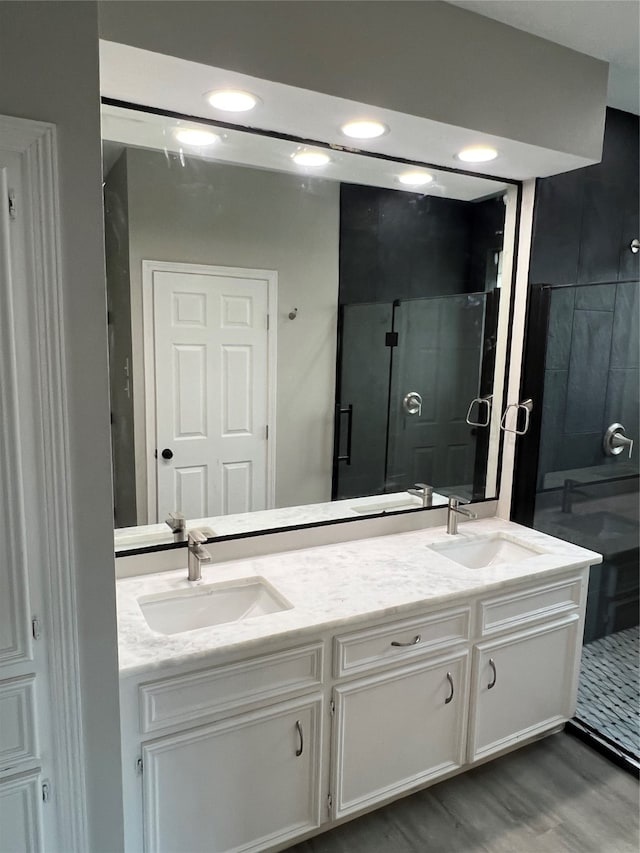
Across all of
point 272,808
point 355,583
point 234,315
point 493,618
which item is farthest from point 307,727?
point 234,315

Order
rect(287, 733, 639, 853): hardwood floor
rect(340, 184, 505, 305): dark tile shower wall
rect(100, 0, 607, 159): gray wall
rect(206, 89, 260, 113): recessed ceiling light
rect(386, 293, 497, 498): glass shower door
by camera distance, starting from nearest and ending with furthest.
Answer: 1. rect(100, 0, 607, 159): gray wall
2. rect(206, 89, 260, 113): recessed ceiling light
3. rect(287, 733, 639, 853): hardwood floor
4. rect(340, 184, 505, 305): dark tile shower wall
5. rect(386, 293, 497, 498): glass shower door

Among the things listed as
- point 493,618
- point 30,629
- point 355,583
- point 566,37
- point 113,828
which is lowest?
point 113,828

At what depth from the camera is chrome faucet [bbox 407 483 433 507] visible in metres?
2.60

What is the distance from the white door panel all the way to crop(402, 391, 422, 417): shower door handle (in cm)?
73

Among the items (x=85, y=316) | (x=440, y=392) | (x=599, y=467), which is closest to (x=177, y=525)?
(x=85, y=316)

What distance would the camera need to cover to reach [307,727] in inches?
67.1

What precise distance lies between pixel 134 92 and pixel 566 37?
145 centimetres

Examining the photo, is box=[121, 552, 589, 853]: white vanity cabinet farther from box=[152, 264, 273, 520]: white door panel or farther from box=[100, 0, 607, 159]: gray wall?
box=[100, 0, 607, 159]: gray wall

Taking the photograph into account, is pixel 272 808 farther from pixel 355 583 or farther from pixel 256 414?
pixel 256 414

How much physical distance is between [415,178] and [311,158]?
0.50 meters

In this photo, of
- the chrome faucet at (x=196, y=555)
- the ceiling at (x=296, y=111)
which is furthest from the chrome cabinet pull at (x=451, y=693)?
the ceiling at (x=296, y=111)

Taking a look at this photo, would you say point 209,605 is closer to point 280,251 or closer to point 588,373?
point 280,251

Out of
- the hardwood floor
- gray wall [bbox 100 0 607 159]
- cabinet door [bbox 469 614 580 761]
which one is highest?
gray wall [bbox 100 0 607 159]

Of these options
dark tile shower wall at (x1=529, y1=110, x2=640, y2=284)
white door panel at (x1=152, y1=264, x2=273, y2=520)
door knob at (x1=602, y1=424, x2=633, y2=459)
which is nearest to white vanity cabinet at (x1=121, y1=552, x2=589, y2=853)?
white door panel at (x1=152, y1=264, x2=273, y2=520)
